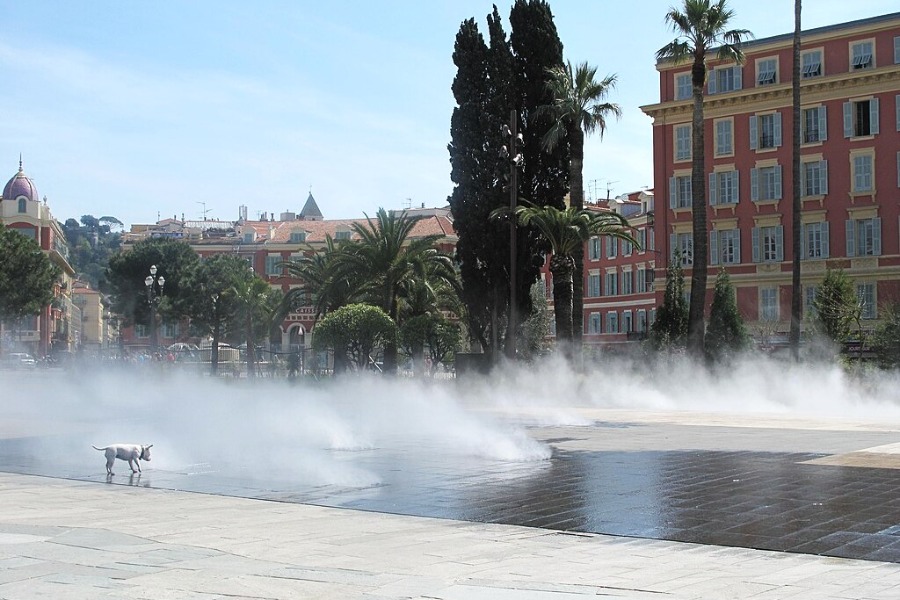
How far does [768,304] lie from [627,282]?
70.4 ft

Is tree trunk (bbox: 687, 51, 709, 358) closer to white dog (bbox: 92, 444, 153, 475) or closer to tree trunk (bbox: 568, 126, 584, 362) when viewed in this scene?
tree trunk (bbox: 568, 126, 584, 362)

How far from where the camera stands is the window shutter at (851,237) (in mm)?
56344

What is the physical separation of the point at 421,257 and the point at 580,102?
9609 millimetres

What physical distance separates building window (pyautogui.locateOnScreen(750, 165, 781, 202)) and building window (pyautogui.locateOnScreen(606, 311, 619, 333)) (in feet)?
76.4

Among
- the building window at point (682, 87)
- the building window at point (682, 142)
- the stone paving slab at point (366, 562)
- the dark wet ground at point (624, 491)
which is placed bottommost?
the dark wet ground at point (624, 491)

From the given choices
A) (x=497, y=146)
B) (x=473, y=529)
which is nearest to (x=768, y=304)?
(x=497, y=146)

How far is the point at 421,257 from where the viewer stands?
4219 cm

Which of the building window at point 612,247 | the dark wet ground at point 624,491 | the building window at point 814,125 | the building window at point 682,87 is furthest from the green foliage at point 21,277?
the dark wet ground at point 624,491

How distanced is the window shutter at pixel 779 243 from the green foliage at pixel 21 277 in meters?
50.2

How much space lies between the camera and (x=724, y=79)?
198 ft

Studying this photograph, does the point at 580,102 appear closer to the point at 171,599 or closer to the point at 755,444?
the point at 755,444

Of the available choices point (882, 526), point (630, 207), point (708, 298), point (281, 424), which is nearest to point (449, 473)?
point (882, 526)

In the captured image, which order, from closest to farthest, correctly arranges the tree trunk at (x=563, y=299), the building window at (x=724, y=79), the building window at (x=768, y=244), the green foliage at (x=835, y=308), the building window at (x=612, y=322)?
1. the tree trunk at (x=563, y=299)
2. the green foliage at (x=835, y=308)
3. the building window at (x=768, y=244)
4. the building window at (x=724, y=79)
5. the building window at (x=612, y=322)

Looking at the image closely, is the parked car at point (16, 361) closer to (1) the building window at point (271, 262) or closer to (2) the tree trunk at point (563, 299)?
(1) the building window at point (271, 262)
